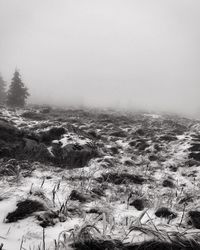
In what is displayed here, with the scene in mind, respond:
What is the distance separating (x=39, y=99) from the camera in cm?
4772

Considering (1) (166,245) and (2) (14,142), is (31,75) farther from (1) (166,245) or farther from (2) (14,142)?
(1) (166,245)

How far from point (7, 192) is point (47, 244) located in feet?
7.55

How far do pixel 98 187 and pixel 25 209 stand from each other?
3.11 m

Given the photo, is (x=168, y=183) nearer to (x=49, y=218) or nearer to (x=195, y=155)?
(x=195, y=155)

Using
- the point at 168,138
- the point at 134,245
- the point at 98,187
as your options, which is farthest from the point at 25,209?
the point at 168,138

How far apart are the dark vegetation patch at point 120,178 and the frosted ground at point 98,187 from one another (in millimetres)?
19

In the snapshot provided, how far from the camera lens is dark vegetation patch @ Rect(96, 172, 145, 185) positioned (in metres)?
8.72

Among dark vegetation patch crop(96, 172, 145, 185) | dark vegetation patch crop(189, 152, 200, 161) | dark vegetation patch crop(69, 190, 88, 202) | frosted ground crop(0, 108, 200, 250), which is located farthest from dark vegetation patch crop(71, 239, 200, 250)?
dark vegetation patch crop(189, 152, 200, 161)

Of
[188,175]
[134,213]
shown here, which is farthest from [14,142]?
[188,175]

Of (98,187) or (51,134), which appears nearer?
(98,187)

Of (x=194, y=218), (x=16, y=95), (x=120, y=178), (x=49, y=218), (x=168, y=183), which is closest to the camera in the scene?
(x=49, y=218)

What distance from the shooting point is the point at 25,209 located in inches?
200

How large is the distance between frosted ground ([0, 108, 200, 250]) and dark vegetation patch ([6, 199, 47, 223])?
2cm

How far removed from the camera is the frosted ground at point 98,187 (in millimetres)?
4191
